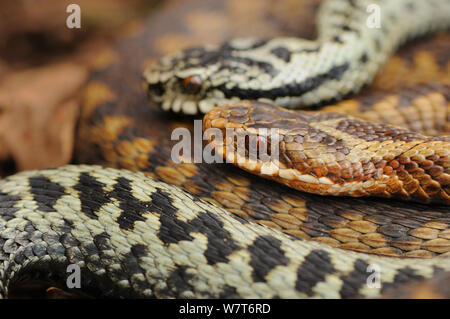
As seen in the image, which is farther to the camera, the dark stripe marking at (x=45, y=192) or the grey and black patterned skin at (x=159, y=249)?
the dark stripe marking at (x=45, y=192)

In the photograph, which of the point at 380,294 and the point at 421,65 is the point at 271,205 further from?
the point at 421,65

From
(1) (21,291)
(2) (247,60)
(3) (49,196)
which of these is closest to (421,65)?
(2) (247,60)

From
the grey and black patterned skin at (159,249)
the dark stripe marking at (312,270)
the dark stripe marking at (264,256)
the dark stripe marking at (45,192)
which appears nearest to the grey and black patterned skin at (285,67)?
the grey and black patterned skin at (159,249)

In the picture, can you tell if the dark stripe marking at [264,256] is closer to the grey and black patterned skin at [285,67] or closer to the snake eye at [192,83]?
the grey and black patterned skin at [285,67]

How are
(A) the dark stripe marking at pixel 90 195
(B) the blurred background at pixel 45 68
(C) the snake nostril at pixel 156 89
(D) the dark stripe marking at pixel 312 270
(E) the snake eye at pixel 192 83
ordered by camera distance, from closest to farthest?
(D) the dark stripe marking at pixel 312 270, (A) the dark stripe marking at pixel 90 195, (E) the snake eye at pixel 192 83, (C) the snake nostril at pixel 156 89, (B) the blurred background at pixel 45 68

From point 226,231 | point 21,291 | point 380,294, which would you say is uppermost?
point 226,231

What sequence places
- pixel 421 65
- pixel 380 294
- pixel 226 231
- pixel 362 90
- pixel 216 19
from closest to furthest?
pixel 380 294, pixel 226 231, pixel 362 90, pixel 421 65, pixel 216 19

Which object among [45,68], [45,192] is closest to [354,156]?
[45,192]
